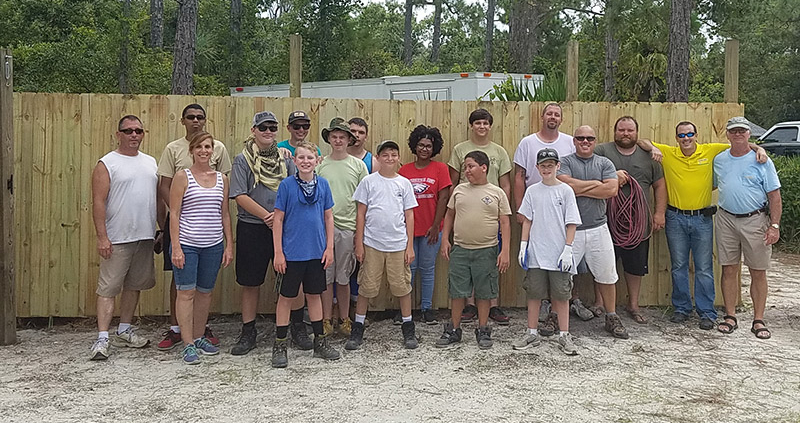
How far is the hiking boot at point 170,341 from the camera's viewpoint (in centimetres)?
540

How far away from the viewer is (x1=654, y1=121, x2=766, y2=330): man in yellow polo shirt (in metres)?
6.17

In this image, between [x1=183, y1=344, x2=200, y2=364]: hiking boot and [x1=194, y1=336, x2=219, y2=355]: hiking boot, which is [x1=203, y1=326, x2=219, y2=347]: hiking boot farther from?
[x1=183, y1=344, x2=200, y2=364]: hiking boot

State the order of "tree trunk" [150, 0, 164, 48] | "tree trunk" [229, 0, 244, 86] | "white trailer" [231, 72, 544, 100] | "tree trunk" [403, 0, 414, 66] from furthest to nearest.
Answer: "tree trunk" [403, 0, 414, 66], "tree trunk" [229, 0, 244, 86], "tree trunk" [150, 0, 164, 48], "white trailer" [231, 72, 544, 100]

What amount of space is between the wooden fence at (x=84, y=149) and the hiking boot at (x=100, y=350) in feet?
3.65

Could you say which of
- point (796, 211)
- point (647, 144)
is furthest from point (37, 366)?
point (796, 211)

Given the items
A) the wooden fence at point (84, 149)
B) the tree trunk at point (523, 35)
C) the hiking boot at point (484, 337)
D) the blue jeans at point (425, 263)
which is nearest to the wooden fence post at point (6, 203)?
the wooden fence at point (84, 149)

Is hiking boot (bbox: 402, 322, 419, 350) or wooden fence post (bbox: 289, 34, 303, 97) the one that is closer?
hiking boot (bbox: 402, 322, 419, 350)

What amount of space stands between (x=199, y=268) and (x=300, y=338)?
2.98 feet

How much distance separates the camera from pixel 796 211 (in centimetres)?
1100

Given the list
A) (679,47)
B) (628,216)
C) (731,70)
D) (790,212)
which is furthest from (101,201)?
(679,47)

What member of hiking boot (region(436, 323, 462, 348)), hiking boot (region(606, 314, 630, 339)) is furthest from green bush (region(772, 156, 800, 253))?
hiking boot (region(436, 323, 462, 348))

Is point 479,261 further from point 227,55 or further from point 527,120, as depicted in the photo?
point 227,55

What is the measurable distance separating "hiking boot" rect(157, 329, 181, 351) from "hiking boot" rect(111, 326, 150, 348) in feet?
0.42

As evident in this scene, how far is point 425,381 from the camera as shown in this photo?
4.78 m
